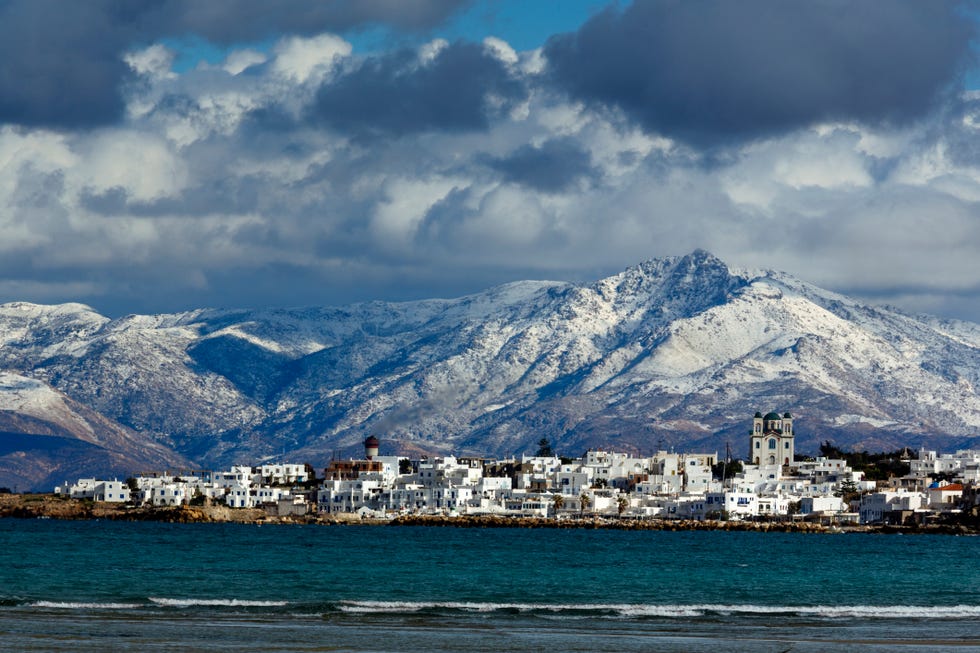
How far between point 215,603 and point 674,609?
2212cm

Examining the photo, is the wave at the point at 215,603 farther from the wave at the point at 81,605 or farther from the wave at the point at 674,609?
the wave at the point at 674,609

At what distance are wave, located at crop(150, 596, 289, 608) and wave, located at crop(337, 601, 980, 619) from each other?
3.45 m

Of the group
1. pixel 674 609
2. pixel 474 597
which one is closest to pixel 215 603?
pixel 474 597

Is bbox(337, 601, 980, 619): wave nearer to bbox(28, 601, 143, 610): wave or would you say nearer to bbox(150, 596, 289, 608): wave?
bbox(150, 596, 289, 608): wave

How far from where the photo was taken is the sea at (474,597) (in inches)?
2682

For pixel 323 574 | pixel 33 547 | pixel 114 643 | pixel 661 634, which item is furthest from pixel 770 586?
A: pixel 33 547

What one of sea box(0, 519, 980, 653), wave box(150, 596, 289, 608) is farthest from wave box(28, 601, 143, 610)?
wave box(150, 596, 289, 608)

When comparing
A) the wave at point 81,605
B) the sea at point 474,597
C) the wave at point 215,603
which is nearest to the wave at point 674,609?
the sea at point 474,597

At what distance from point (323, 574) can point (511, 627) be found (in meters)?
38.0

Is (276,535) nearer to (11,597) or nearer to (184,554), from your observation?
(184,554)

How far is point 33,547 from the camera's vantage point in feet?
473

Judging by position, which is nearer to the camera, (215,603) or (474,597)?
(215,603)

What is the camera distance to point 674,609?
85.7 meters

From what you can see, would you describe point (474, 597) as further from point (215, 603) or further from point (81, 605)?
point (81, 605)
